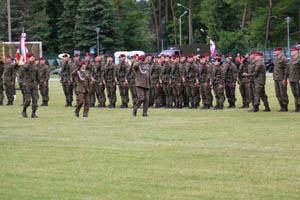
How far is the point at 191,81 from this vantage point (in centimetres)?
2438

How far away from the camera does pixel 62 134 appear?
1506 centimetres

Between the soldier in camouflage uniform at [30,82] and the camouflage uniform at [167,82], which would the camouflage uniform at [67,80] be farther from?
the soldier in camouflage uniform at [30,82]

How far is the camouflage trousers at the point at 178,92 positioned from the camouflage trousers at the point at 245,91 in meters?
2.46

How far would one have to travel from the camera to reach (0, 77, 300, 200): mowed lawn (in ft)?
27.4

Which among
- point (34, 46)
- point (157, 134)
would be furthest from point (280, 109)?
point (34, 46)

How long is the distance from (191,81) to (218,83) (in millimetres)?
1225

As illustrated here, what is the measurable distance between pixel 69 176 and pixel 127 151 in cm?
269

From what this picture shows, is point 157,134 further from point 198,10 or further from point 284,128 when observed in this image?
point 198,10

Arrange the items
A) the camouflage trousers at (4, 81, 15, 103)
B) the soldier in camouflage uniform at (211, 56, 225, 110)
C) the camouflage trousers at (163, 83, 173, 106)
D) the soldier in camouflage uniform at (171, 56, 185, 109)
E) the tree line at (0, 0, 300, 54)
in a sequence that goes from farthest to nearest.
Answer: the tree line at (0, 0, 300, 54) < the camouflage trousers at (4, 81, 15, 103) < the camouflage trousers at (163, 83, 173, 106) < the soldier in camouflage uniform at (171, 56, 185, 109) < the soldier in camouflage uniform at (211, 56, 225, 110)

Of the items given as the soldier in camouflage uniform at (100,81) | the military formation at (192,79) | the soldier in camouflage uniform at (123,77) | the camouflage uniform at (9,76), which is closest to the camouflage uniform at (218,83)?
the military formation at (192,79)

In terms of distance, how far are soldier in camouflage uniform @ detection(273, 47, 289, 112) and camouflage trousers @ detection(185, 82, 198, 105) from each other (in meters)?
4.01

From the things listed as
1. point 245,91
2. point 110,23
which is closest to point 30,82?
point 245,91

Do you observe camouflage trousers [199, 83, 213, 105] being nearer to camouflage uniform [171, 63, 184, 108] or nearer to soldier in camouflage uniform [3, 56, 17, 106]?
camouflage uniform [171, 63, 184, 108]

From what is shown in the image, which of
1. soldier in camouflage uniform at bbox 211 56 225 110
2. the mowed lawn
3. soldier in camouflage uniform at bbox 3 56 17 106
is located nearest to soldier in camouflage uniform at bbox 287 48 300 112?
the mowed lawn
